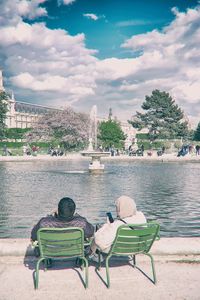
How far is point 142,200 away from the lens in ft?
54.2

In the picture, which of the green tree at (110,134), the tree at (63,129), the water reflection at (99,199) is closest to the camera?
the water reflection at (99,199)

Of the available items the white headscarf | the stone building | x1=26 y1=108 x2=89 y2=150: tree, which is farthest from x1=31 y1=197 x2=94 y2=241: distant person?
the stone building

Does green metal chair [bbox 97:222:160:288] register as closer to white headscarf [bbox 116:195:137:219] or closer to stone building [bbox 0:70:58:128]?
white headscarf [bbox 116:195:137:219]

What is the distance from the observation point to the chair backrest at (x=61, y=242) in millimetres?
5770

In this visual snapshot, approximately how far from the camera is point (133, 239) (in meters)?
5.96

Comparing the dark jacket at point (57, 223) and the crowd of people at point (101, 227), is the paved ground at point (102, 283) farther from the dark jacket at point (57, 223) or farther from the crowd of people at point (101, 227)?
the dark jacket at point (57, 223)

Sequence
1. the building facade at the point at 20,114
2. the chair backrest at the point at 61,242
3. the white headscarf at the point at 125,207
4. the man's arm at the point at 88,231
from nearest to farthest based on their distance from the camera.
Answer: the chair backrest at the point at 61,242 < the white headscarf at the point at 125,207 < the man's arm at the point at 88,231 < the building facade at the point at 20,114

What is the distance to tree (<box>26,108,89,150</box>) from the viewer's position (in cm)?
7808

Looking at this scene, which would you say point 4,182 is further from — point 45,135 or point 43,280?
point 45,135

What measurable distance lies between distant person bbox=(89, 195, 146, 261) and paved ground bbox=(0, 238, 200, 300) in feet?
1.73

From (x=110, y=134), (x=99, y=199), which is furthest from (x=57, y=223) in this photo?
(x=110, y=134)

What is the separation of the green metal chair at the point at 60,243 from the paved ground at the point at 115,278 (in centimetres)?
25

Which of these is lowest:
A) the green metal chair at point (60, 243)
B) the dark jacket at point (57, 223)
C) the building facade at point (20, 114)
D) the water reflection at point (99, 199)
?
the water reflection at point (99, 199)

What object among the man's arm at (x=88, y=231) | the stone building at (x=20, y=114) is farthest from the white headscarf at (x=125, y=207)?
the stone building at (x=20, y=114)
